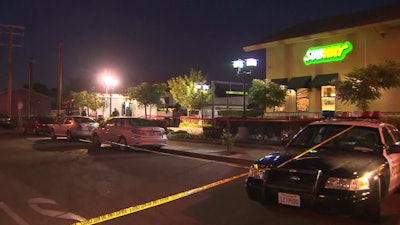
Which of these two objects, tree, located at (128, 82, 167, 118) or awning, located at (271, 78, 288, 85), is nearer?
awning, located at (271, 78, 288, 85)

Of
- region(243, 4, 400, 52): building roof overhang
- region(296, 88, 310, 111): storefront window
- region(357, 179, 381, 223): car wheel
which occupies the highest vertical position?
region(243, 4, 400, 52): building roof overhang

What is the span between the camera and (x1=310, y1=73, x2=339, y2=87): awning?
84.9 feet

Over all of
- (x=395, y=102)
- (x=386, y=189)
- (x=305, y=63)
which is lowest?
(x=386, y=189)

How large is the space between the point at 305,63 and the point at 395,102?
6541 mm

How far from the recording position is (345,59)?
1018 inches

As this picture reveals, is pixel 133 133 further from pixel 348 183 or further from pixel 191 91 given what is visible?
pixel 191 91

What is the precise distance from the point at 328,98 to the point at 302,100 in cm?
203

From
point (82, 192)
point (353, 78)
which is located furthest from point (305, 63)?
point (82, 192)

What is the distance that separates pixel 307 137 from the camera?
26.5ft

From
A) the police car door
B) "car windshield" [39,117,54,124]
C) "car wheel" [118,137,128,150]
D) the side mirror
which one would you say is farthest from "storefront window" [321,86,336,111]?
the side mirror

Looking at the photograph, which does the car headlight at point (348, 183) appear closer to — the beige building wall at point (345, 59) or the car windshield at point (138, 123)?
the car windshield at point (138, 123)

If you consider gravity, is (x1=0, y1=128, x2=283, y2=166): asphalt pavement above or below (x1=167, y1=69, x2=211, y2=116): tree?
below

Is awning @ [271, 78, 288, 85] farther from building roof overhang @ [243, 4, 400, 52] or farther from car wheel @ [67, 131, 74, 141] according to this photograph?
car wheel @ [67, 131, 74, 141]

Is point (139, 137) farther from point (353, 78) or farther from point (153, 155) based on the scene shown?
point (353, 78)
